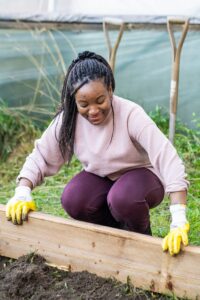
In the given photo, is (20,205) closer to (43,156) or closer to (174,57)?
(43,156)

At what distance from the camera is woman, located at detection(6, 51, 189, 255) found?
2.27 m

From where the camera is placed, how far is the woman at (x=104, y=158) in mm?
2270

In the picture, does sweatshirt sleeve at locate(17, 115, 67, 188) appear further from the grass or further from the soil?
the grass

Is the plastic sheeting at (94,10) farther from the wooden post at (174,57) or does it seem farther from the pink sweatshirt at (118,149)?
the pink sweatshirt at (118,149)

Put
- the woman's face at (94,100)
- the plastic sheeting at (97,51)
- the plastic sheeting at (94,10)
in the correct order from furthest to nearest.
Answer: the plastic sheeting at (97,51)
the plastic sheeting at (94,10)
the woman's face at (94,100)

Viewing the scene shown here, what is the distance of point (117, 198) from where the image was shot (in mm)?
2449

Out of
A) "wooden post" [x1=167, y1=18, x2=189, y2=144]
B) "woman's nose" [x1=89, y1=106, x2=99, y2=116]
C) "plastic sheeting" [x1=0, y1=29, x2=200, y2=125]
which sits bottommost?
"woman's nose" [x1=89, y1=106, x2=99, y2=116]

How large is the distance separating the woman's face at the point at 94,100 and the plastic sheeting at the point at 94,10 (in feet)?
5.87

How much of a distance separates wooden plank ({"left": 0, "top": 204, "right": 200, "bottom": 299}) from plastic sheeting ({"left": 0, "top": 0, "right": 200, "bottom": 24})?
1924mm

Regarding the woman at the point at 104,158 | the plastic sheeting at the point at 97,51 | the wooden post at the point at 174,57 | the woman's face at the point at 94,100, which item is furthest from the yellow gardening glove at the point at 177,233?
the plastic sheeting at the point at 97,51

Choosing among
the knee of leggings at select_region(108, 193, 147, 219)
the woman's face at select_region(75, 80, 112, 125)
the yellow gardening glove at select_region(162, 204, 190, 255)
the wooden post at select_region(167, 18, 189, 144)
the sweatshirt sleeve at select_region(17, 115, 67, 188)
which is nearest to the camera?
the yellow gardening glove at select_region(162, 204, 190, 255)

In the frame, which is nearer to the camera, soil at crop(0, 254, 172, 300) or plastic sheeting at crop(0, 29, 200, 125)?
soil at crop(0, 254, 172, 300)

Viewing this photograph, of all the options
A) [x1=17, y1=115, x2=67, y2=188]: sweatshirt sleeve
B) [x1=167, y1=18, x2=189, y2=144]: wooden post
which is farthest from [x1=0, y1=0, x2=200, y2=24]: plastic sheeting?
[x1=17, y1=115, x2=67, y2=188]: sweatshirt sleeve

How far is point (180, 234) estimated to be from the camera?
A: 83.8 inches
